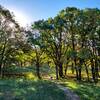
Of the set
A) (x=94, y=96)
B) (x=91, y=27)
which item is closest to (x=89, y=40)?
(x=91, y=27)

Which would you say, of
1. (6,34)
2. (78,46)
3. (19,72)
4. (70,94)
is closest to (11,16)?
(6,34)

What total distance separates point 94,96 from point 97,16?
29191 mm

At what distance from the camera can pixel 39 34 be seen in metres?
66.4

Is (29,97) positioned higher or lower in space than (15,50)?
lower

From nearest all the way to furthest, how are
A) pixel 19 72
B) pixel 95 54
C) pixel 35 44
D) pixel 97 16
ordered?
1. pixel 97 16
2. pixel 95 54
3. pixel 35 44
4. pixel 19 72

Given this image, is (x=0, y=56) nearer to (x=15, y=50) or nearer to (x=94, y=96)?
(x=15, y=50)

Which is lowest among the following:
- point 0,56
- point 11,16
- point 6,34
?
point 0,56

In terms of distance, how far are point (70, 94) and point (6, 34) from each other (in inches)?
1185

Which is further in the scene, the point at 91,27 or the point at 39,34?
the point at 39,34

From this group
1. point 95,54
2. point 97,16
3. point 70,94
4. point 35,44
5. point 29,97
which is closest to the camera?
point 29,97

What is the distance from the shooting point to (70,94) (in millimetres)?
29422

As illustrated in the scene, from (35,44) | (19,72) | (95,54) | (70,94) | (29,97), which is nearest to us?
(29,97)

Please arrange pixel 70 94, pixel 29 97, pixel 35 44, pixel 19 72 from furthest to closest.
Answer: pixel 19 72 < pixel 35 44 < pixel 70 94 < pixel 29 97

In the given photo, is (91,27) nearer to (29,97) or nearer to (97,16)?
(97,16)
